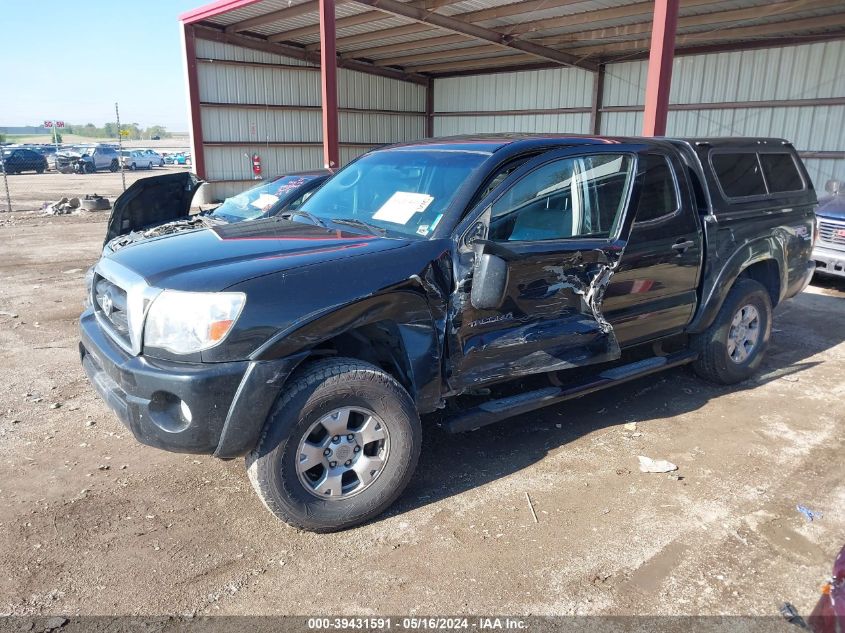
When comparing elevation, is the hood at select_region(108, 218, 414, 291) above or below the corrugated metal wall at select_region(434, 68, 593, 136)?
below

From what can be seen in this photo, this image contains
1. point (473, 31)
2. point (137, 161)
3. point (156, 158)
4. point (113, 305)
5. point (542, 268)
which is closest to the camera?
point (113, 305)

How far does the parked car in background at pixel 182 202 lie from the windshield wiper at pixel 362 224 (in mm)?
3217

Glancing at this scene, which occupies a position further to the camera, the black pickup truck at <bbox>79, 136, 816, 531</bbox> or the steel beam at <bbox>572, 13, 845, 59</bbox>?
the steel beam at <bbox>572, 13, 845, 59</bbox>

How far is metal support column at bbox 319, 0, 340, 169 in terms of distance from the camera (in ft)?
41.2

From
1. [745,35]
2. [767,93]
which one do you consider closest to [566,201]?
[745,35]

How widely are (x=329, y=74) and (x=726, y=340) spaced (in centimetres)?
1042

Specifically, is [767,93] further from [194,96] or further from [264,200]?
[194,96]

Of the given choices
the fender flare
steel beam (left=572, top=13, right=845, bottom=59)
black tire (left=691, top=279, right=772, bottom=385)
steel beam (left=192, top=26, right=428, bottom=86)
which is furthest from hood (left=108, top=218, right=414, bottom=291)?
steel beam (left=192, top=26, right=428, bottom=86)

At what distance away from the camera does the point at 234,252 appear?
320 centimetres

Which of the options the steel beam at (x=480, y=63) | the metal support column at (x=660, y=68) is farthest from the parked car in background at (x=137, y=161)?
the metal support column at (x=660, y=68)

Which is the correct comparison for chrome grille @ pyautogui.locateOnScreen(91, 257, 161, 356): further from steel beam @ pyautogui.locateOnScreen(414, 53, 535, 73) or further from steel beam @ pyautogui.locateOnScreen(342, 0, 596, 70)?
steel beam @ pyautogui.locateOnScreen(414, 53, 535, 73)

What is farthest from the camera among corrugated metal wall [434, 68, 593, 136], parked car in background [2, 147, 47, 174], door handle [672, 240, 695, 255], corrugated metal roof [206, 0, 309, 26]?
parked car in background [2, 147, 47, 174]

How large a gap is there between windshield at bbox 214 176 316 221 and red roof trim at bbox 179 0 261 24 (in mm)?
8557

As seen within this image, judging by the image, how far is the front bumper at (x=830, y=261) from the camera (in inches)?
326
